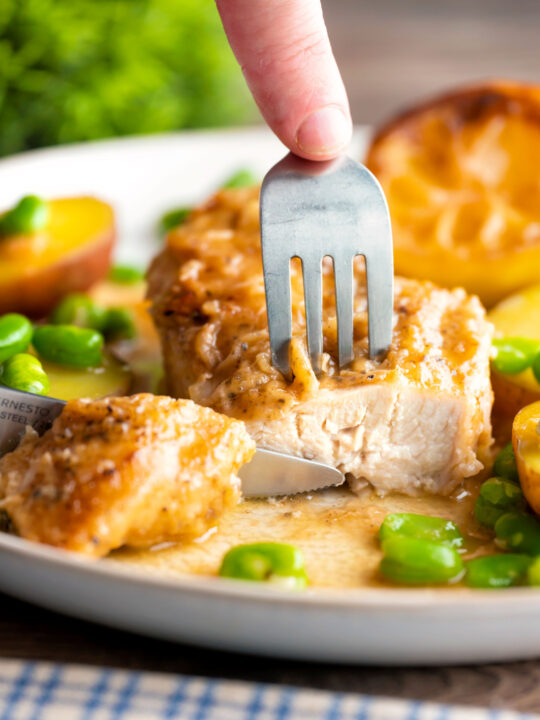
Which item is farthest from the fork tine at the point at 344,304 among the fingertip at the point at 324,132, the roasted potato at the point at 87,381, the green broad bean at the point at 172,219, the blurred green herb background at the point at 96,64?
the blurred green herb background at the point at 96,64

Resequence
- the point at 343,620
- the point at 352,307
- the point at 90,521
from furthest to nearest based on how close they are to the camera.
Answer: the point at 352,307 → the point at 90,521 → the point at 343,620

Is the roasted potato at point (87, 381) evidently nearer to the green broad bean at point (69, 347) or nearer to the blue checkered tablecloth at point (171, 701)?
the green broad bean at point (69, 347)

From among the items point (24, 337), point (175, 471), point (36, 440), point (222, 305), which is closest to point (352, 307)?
point (222, 305)

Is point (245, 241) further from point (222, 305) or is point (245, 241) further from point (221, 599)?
point (221, 599)

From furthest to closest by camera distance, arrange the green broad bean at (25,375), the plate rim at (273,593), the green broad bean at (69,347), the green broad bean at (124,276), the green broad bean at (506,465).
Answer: the green broad bean at (124,276) → the green broad bean at (69,347) → the green broad bean at (25,375) → the green broad bean at (506,465) → the plate rim at (273,593)

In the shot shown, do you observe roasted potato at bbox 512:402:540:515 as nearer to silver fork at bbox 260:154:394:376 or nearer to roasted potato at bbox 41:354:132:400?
silver fork at bbox 260:154:394:376
